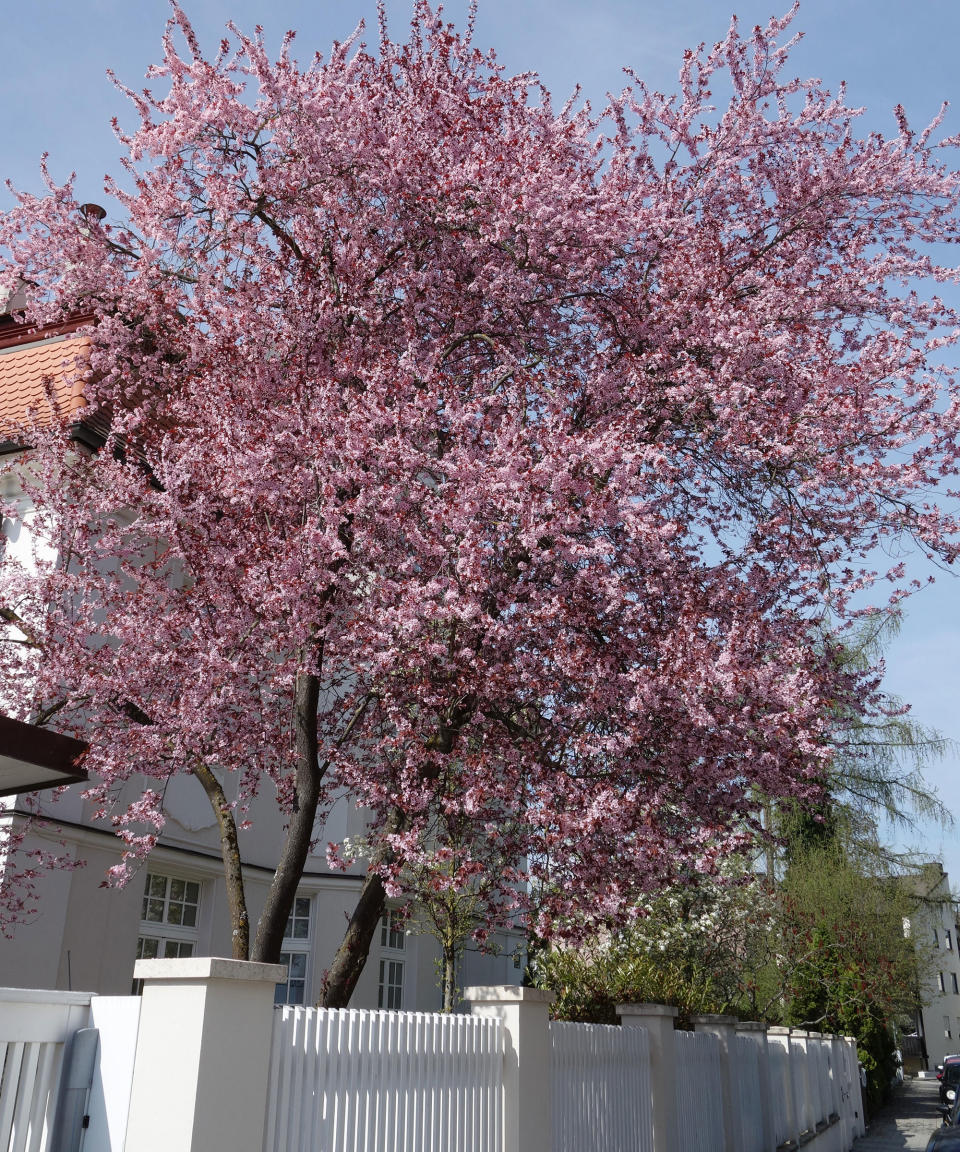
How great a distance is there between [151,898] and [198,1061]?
34.5ft

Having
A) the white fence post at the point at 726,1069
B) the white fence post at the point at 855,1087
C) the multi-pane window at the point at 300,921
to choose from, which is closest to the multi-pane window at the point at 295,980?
the multi-pane window at the point at 300,921

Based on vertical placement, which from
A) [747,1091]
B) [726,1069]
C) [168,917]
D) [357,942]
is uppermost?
[168,917]

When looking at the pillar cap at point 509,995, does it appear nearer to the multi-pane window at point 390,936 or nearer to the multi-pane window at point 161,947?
the multi-pane window at point 161,947

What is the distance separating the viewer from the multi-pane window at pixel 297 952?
16.6 m

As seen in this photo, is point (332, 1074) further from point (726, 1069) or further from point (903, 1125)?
point (903, 1125)

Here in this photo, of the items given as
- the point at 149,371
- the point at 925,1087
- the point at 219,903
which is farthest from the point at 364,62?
the point at 925,1087

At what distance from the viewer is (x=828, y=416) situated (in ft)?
28.4

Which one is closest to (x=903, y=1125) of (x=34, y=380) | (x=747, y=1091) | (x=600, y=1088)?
(x=747, y=1091)

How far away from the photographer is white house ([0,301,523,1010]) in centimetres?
1149

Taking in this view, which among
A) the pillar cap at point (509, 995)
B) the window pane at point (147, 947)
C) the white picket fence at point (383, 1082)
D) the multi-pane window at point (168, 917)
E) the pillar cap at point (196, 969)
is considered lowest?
the white picket fence at point (383, 1082)

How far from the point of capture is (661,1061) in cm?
923

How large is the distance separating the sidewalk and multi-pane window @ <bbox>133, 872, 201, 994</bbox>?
36.9ft

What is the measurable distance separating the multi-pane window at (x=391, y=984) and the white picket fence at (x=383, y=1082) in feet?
41.8

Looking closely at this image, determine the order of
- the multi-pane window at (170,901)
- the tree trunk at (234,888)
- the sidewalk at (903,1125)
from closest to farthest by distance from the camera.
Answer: the tree trunk at (234,888), the multi-pane window at (170,901), the sidewalk at (903,1125)
